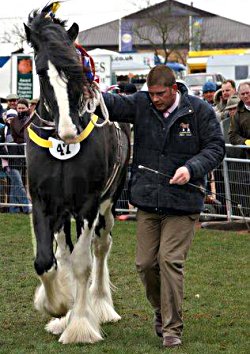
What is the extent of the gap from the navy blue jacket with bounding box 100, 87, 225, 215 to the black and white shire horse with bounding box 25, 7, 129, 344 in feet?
1.44

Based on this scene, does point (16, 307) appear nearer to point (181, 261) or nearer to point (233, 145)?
point (181, 261)

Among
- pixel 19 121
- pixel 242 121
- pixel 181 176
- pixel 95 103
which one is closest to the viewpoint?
pixel 181 176

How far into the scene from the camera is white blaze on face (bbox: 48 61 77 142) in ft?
19.6

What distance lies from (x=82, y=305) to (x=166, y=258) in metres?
0.97

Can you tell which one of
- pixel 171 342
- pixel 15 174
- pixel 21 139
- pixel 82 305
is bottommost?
pixel 171 342

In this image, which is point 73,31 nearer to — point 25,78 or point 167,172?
point 167,172

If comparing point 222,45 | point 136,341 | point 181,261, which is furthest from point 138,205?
point 222,45

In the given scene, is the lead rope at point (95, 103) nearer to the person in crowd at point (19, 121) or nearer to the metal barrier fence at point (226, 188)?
the metal barrier fence at point (226, 188)

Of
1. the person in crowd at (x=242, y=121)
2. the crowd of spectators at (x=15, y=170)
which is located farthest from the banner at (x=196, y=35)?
the person in crowd at (x=242, y=121)

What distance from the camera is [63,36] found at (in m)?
6.50

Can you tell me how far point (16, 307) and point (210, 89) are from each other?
26.5 feet

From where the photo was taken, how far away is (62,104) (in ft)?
20.1

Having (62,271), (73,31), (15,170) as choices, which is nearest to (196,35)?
(15,170)

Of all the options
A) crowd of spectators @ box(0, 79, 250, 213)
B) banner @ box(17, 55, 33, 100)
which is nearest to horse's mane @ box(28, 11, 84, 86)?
crowd of spectators @ box(0, 79, 250, 213)
